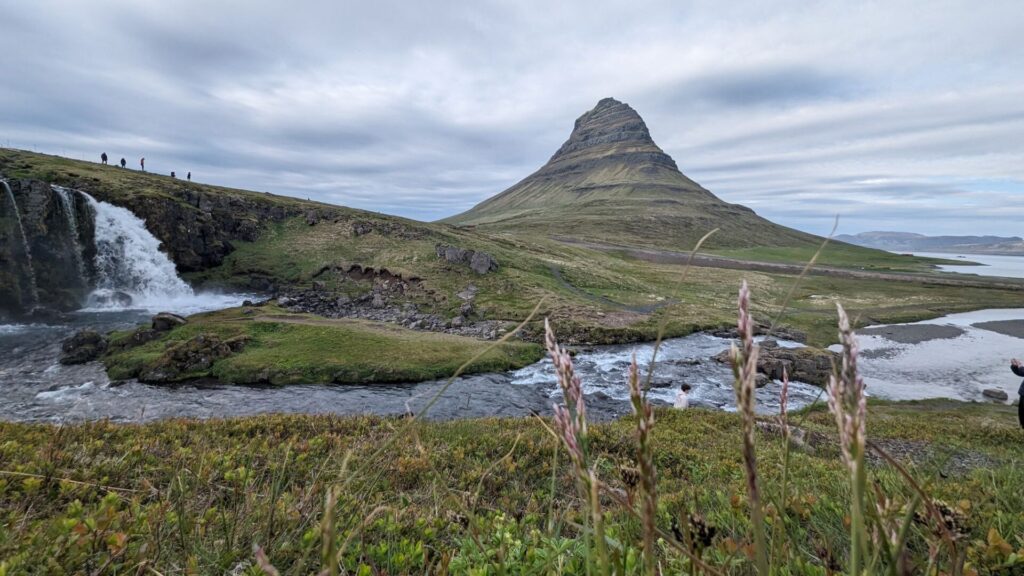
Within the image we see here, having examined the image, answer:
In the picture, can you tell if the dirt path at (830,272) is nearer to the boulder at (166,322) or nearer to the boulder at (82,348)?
the boulder at (166,322)

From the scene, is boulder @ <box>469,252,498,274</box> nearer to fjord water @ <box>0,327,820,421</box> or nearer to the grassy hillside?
the grassy hillside

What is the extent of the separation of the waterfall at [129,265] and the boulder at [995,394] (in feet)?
209

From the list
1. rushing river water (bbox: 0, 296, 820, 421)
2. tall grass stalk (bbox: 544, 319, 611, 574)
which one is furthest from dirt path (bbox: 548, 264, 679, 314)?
tall grass stalk (bbox: 544, 319, 611, 574)

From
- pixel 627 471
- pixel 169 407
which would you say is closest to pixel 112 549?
pixel 627 471

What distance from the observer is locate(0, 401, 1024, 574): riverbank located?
2.90 meters

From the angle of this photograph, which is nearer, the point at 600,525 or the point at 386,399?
the point at 600,525

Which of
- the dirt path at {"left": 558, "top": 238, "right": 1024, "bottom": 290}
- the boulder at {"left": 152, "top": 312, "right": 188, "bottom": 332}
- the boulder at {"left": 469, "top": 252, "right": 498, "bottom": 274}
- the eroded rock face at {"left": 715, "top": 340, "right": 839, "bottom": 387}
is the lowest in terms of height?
the boulder at {"left": 152, "top": 312, "right": 188, "bottom": 332}

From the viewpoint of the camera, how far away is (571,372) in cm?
145

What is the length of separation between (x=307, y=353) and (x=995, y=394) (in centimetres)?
4227

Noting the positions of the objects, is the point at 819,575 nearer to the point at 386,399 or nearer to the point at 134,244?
the point at 386,399

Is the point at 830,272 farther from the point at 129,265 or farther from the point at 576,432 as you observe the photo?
the point at 129,265

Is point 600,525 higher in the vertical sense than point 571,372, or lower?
lower

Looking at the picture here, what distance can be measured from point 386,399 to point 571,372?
961 inches

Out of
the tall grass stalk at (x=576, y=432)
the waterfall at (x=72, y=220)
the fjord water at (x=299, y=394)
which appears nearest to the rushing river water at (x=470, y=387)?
the fjord water at (x=299, y=394)
